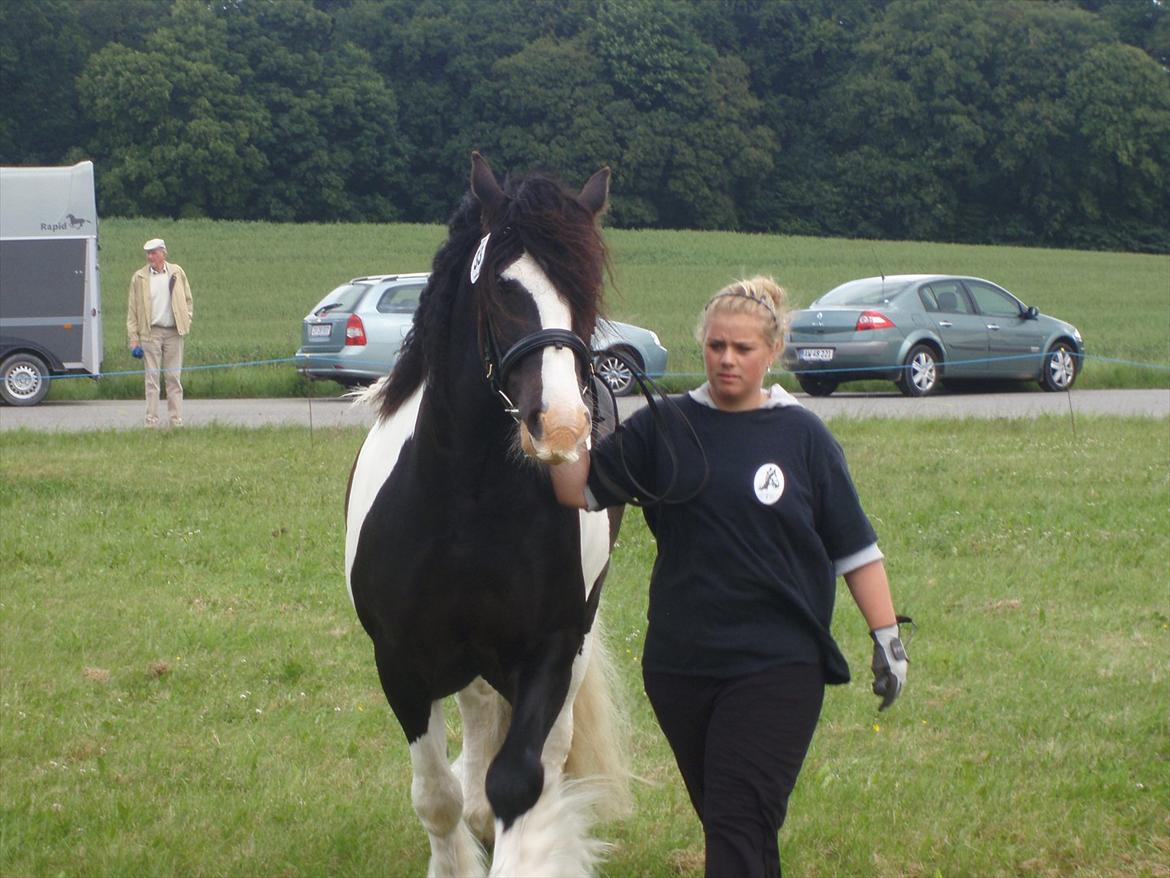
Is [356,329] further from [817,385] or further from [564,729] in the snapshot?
[564,729]

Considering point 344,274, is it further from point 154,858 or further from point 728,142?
point 154,858

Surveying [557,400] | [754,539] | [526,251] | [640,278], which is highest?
[640,278]

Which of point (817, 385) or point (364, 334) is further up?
point (364, 334)

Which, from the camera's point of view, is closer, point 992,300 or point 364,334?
point 364,334

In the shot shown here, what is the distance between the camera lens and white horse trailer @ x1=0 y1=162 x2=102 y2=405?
66.7ft

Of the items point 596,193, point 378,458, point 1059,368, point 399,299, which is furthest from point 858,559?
point 1059,368

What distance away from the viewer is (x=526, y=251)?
3875 mm

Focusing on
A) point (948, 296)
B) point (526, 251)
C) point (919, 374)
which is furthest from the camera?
point (948, 296)

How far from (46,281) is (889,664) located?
19484 millimetres

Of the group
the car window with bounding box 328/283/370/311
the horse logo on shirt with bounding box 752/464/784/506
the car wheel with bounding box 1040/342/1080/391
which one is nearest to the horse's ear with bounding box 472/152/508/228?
the horse logo on shirt with bounding box 752/464/784/506

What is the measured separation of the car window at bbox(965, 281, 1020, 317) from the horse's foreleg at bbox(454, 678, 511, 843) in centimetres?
1777

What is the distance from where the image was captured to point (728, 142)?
71625 mm

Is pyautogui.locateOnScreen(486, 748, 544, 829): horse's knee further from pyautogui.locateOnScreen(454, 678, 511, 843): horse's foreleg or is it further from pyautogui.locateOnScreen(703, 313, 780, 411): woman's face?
pyautogui.locateOnScreen(703, 313, 780, 411): woman's face

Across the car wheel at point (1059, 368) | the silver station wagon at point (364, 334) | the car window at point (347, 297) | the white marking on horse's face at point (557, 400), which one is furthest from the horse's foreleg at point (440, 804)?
the car wheel at point (1059, 368)
